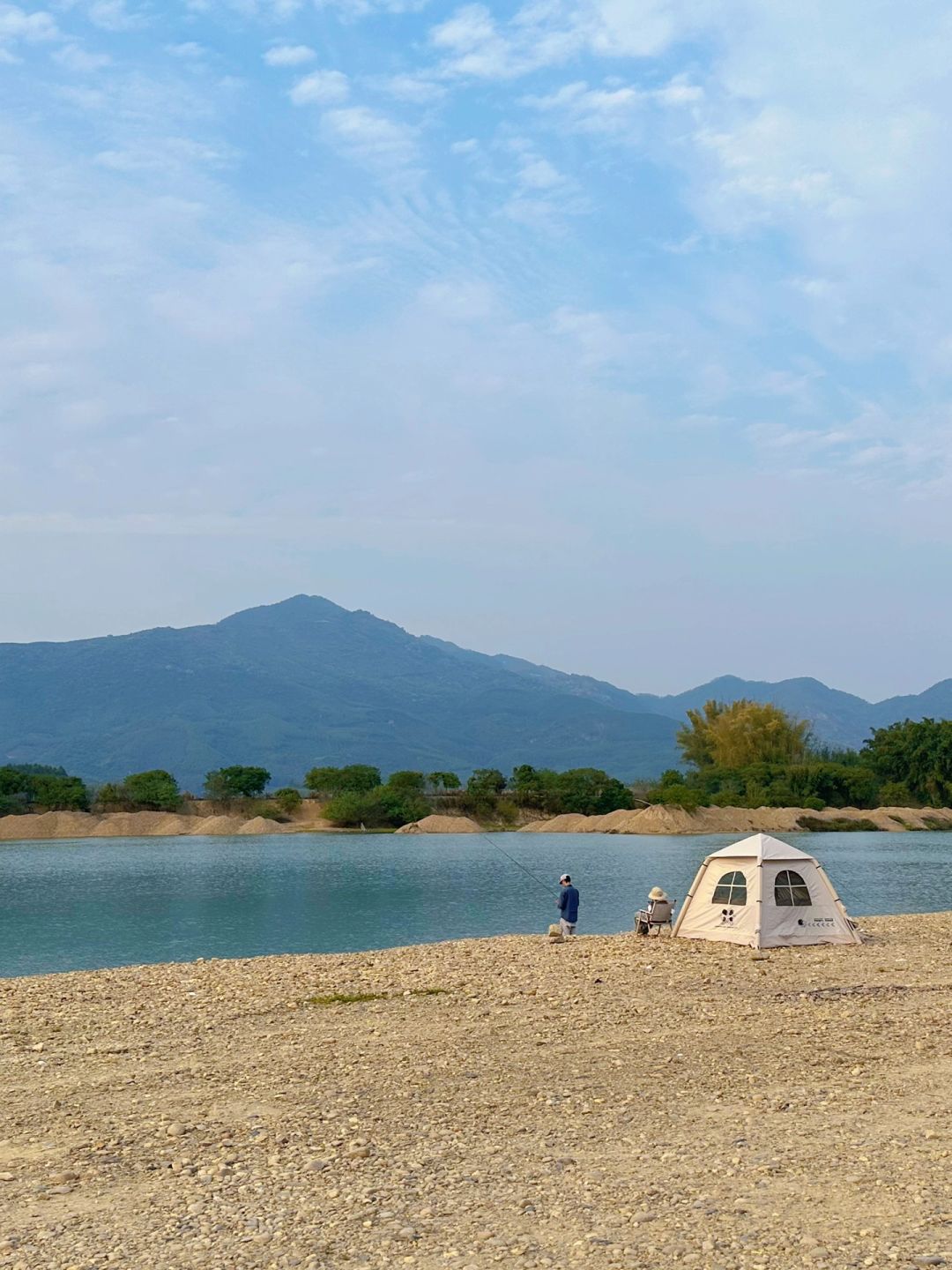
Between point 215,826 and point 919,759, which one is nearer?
point 215,826

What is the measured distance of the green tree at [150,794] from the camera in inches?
4823

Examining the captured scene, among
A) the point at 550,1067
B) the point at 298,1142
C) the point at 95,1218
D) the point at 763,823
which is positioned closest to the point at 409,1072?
the point at 550,1067

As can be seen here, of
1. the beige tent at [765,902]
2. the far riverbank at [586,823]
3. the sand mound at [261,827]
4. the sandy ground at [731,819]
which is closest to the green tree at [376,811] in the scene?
the far riverbank at [586,823]

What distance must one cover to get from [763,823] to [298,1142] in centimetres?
10540

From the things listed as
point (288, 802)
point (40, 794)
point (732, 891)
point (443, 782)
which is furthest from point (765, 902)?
point (40, 794)

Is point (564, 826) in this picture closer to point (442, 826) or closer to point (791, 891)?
point (442, 826)

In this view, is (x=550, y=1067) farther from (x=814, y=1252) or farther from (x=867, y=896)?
(x=867, y=896)

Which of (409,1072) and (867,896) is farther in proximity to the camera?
(867,896)

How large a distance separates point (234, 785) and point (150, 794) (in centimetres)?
1031

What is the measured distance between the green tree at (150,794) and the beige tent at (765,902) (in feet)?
347

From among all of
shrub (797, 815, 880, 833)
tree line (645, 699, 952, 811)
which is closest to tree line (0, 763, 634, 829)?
tree line (645, 699, 952, 811)

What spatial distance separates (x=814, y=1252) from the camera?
775 cm

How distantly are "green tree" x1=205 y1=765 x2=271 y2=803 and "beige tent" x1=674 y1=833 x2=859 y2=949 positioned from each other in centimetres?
10853

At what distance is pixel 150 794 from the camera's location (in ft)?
403
